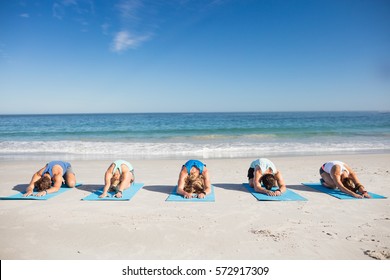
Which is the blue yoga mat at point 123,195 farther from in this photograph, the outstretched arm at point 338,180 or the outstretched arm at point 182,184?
the outstretched arm at point 338,180

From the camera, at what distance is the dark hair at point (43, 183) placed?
208 inches

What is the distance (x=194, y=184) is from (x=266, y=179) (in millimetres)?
1495

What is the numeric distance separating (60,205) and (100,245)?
1.97 m

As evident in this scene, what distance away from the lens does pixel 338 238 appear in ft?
10.9

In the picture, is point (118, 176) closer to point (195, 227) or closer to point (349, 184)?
point (195, 227)

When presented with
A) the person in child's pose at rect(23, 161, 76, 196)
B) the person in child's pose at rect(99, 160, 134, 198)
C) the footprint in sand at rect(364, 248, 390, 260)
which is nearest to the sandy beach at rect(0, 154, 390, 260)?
the footprint in sand at rect(364, 248, 390, 260)

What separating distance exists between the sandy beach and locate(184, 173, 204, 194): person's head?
16.7 inches

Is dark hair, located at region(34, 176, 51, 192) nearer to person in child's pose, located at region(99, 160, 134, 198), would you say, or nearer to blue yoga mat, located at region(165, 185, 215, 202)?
person in child's pose, located at region(99, 160, 134, 198)

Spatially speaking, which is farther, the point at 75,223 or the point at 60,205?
the point at 60,205

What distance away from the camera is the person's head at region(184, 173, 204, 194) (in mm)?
5312

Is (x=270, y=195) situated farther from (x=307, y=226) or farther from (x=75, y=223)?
(x=75, y=223)

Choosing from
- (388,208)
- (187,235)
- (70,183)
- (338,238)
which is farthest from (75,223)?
(388,208)

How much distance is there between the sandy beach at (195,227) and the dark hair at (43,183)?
43cm

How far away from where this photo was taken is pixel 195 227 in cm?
369
